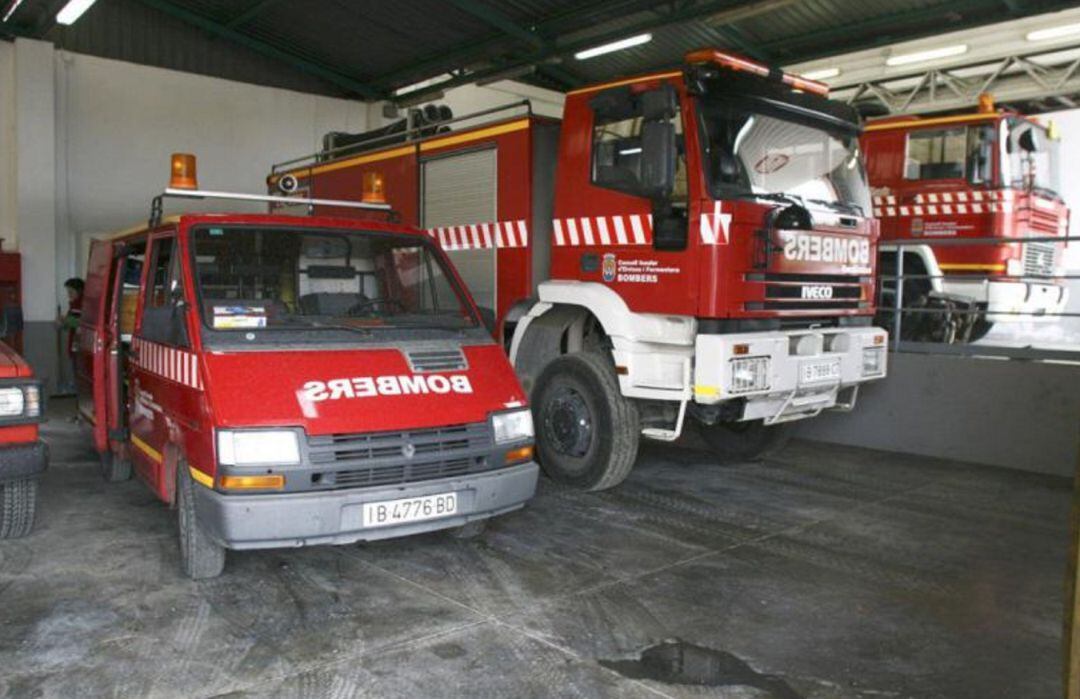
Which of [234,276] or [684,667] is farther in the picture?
[234,276]

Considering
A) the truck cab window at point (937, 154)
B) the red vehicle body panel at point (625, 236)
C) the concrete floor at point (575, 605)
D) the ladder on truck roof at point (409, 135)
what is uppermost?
the truck cab window at point (937, 154)

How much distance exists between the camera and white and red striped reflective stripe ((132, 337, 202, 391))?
163 inches

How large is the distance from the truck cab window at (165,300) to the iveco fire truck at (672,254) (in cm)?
201

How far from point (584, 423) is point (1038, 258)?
22.5ft

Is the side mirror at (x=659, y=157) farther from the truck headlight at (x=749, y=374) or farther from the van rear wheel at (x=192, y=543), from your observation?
the van rear wheel at (x=192, y=543)

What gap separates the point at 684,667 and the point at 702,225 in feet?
9.51

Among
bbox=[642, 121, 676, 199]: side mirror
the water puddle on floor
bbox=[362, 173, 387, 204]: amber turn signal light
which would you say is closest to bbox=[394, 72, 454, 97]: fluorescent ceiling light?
bbox=[362, 173, 387, 204]: amber turn signal light

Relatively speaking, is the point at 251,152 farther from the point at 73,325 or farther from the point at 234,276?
the point at 234,276

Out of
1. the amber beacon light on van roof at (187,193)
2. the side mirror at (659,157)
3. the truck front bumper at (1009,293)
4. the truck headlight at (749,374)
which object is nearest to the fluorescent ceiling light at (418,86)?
the truck front bumper at (1009,293)

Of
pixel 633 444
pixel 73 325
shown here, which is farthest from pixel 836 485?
pixel 73 325

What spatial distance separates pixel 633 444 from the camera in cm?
600

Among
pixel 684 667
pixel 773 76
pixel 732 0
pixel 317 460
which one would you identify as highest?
pixel 732 0

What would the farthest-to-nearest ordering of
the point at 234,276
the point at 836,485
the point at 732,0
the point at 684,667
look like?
the point at 732,0, the point at 836,485, the point at 234,276, the point at 684,667

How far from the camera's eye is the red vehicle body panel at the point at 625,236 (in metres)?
5.48
